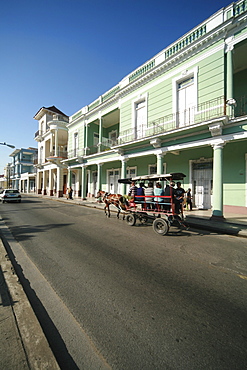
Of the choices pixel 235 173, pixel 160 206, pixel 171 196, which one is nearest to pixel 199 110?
pixel 235 173

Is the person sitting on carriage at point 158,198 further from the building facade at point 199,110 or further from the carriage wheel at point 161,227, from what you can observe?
the building facade at point 199,110

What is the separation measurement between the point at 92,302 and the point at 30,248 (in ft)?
10.1

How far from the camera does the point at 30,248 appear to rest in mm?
4781

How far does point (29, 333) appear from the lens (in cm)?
191

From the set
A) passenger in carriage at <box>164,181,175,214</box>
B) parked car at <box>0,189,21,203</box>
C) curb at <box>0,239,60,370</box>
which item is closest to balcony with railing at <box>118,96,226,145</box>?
passenger in carriage at <box>164,181,175,214</box>

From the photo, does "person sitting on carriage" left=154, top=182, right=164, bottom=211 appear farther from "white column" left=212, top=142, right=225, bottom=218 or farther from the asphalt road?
"white column" left=212, top=142, right=225, bottom=218

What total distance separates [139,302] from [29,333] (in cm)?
147

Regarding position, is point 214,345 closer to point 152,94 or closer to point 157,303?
point 157,303

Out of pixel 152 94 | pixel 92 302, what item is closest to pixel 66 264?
pixel 92 302

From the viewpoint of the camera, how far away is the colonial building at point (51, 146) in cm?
2411

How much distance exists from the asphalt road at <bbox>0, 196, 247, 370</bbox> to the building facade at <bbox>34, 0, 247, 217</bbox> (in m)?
5.87

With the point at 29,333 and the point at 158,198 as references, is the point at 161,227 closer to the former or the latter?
the point at 158,198

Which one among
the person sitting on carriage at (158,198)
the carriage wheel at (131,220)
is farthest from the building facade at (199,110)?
the carriage wheel at (131,220)

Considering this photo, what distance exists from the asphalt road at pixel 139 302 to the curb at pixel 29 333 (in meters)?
0.16
